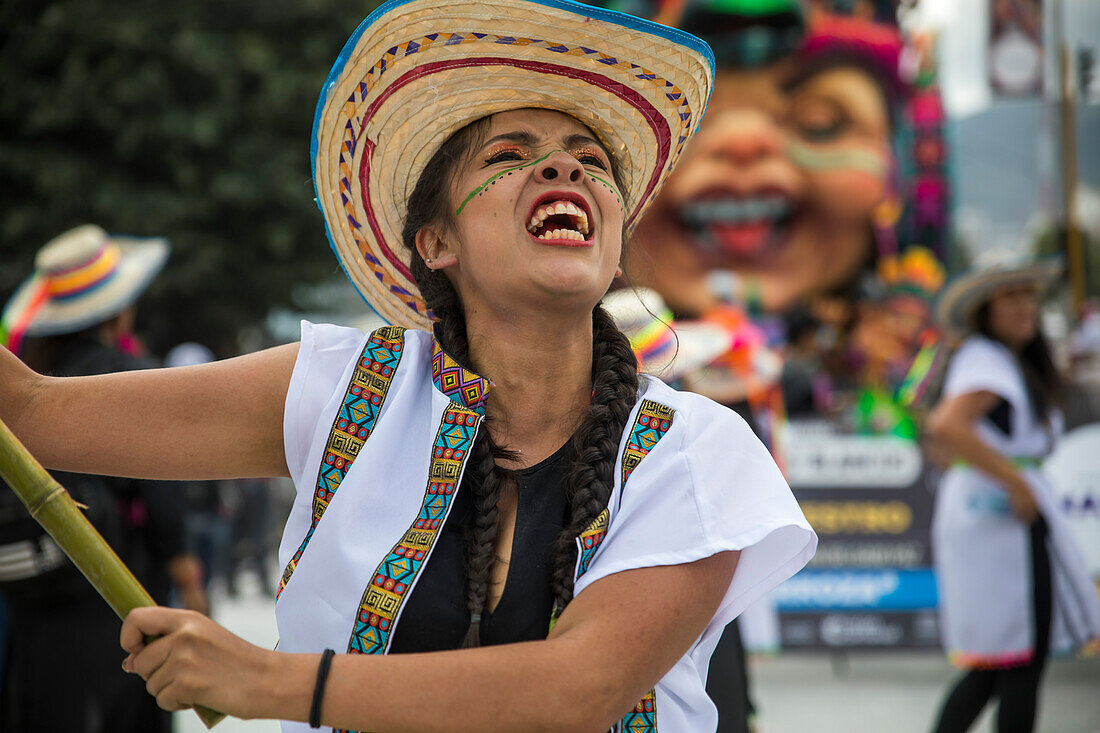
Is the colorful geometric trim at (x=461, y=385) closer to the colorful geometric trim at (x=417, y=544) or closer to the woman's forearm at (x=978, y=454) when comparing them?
the colorful geometric trim at (x=417, y=544)

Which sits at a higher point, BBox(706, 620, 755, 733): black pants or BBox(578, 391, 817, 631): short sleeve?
BBox(578, 391, 817, 631): short sleeve

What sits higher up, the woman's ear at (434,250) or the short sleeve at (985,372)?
the woman's ear at (434,250)

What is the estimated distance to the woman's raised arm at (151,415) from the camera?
1675mm

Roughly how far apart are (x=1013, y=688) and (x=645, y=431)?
337cm

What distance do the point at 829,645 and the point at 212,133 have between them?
25.4 ft

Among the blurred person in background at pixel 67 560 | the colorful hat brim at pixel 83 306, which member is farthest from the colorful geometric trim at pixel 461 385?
the colorful hat brim at pixel 83 306

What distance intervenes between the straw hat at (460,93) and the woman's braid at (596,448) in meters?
0.43

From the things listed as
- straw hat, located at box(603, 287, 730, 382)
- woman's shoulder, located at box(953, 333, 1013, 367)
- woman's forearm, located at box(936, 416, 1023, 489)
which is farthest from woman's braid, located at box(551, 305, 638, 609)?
woman's shoulder, located at box(953, 333, 1013, 367)

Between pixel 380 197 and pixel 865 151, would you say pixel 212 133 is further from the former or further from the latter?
pixel 380 197

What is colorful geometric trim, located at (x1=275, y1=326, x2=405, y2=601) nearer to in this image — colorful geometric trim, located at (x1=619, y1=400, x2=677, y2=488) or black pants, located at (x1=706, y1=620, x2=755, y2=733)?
colorful geometric trim, located at (x1=619, y1=400, x2=677, y2=488)

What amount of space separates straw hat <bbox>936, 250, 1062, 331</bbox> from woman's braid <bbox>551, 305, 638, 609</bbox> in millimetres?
3480

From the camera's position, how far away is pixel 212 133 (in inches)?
424

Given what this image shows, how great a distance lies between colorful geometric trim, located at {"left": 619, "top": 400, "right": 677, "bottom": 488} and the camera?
Answer: 1.64 m

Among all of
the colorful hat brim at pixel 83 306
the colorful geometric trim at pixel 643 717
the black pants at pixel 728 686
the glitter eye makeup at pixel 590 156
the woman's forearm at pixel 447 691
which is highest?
the glitter eye makeup at pixel 590 156
